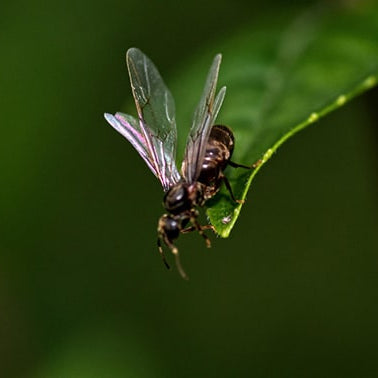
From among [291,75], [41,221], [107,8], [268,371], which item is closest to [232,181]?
[291,75]

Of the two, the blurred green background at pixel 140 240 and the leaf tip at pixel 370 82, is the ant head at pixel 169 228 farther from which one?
the blurred green background at pixel 140 240

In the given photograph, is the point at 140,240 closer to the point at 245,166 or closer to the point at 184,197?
the point at 184,197

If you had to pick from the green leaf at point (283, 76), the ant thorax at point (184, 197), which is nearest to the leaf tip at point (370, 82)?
the green leaf at point (283, 76)

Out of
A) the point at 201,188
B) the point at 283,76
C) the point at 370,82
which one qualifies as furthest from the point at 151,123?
the point at 370,82

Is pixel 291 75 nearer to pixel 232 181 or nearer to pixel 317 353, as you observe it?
pixel 232 181

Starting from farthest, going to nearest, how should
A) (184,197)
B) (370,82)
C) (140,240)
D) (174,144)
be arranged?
(140,240) → (174,144) → (184,197) → (370,82)

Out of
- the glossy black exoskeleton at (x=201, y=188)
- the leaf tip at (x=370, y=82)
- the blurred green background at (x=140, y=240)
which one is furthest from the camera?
the blurred green background at (x=140, y=240)
